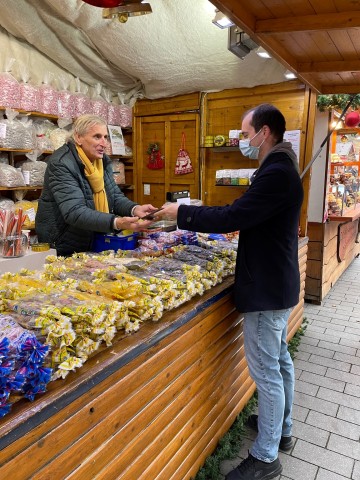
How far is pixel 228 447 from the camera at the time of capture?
232 cm

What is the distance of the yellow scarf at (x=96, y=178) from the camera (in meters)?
2.61

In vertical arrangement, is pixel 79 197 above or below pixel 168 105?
below

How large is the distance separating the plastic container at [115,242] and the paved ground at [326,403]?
151 centimetres

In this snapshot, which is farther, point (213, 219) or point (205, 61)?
point (205, 61)

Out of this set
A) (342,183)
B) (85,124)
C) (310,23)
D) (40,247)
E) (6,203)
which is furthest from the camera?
(342,183)

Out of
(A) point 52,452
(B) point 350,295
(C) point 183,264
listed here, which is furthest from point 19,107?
(B) point 350,295

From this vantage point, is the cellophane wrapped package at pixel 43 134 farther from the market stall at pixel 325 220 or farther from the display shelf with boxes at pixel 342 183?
the display shelf with boxes at pixel 342 183

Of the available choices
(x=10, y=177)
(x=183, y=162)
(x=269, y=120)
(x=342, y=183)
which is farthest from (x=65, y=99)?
(x=342, y=183)

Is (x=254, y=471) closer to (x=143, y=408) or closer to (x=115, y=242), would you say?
(x=143, y=408)

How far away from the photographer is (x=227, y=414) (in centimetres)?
247

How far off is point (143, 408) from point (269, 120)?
1.53 metres

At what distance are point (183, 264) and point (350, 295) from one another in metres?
4.23

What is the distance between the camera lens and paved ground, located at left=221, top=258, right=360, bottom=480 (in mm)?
2312

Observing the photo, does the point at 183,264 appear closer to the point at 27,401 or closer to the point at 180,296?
the point at 180,296
